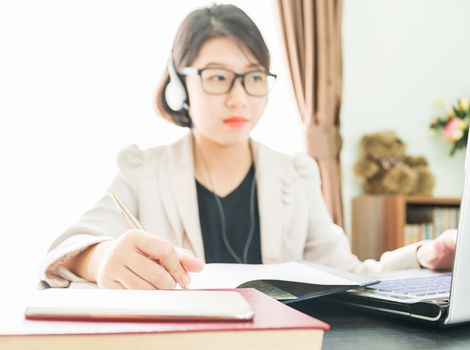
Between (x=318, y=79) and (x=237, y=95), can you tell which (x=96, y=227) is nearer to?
(x=237, y=95)

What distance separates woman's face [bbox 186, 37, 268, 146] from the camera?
1.18 m

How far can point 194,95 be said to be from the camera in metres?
1.24

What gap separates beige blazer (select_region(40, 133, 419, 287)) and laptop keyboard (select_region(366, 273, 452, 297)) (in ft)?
1.01

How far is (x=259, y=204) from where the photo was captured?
123 centimetres

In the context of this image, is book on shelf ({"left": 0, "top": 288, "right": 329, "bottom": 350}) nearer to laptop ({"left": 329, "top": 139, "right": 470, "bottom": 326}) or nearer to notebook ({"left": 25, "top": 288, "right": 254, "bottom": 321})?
notebook ({"left": 25, "top": 288, "right": 254, "bottom": 321})

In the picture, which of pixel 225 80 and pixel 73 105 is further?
pixel 73 105

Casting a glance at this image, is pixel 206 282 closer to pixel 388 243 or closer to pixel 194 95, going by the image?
pixel 194 95

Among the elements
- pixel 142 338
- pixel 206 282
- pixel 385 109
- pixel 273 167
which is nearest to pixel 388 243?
pixel 385 109

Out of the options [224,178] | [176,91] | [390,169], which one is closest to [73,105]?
[176,91]

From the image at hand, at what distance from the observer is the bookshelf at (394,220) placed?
2.71m

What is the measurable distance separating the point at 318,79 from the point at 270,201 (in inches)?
68.5

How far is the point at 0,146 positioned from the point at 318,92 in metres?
1.58

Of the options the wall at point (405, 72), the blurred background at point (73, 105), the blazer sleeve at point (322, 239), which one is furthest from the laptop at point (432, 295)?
the wall at point (405, 72)

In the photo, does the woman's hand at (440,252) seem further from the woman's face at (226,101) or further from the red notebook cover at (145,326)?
Result: the red notebook cover at (145,326)
